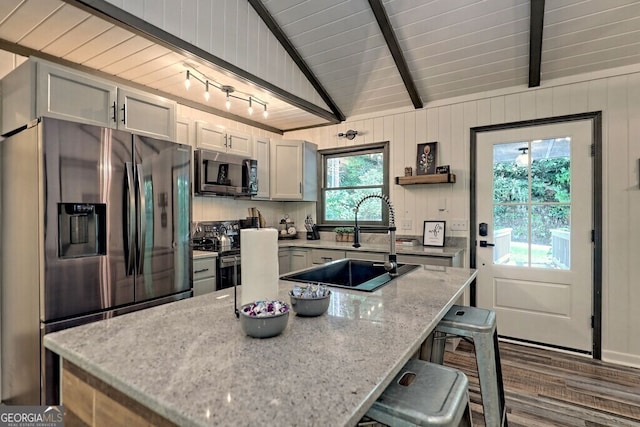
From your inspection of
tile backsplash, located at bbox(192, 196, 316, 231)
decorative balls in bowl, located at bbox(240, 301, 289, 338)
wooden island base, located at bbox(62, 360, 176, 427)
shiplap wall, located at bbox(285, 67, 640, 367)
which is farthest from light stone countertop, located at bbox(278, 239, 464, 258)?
wooden island base, located at bbox(62, 360, 176, 427)

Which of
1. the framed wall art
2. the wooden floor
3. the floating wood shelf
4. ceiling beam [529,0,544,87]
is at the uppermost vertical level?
ceiling beam [529,0,544,87]

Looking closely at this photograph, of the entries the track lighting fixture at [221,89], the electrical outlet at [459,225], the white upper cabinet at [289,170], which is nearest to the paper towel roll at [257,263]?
the track lighting fixture at [221,89]

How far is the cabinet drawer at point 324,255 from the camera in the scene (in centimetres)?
357

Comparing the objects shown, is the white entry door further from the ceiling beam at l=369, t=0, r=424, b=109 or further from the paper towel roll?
the paper towel roll

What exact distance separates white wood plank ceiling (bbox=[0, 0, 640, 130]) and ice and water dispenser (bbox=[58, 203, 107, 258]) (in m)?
1.13

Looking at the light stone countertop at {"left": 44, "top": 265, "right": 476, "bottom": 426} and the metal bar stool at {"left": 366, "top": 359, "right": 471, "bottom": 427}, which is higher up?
the light stone countertop at {"left": 44, "top": 265, "right": 476, "bottom": 426}

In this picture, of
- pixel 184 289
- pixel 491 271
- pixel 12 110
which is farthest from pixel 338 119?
pixel 12 110

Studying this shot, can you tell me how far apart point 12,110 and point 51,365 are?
1567 millimetres

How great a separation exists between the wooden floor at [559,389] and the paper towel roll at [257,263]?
1719 millimetres

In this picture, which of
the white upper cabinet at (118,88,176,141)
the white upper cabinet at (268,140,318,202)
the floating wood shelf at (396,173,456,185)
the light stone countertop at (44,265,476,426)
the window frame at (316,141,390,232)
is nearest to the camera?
the light stone countertop at (44,265,476,426)

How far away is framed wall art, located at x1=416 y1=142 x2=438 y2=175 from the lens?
3545 millimetres

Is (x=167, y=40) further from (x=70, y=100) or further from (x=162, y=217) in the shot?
(x=162, y=217)

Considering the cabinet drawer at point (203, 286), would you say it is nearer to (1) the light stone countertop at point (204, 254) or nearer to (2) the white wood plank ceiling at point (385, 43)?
(1) the light stone countertop at point (204, 254)

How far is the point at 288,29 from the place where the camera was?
10.0ft
